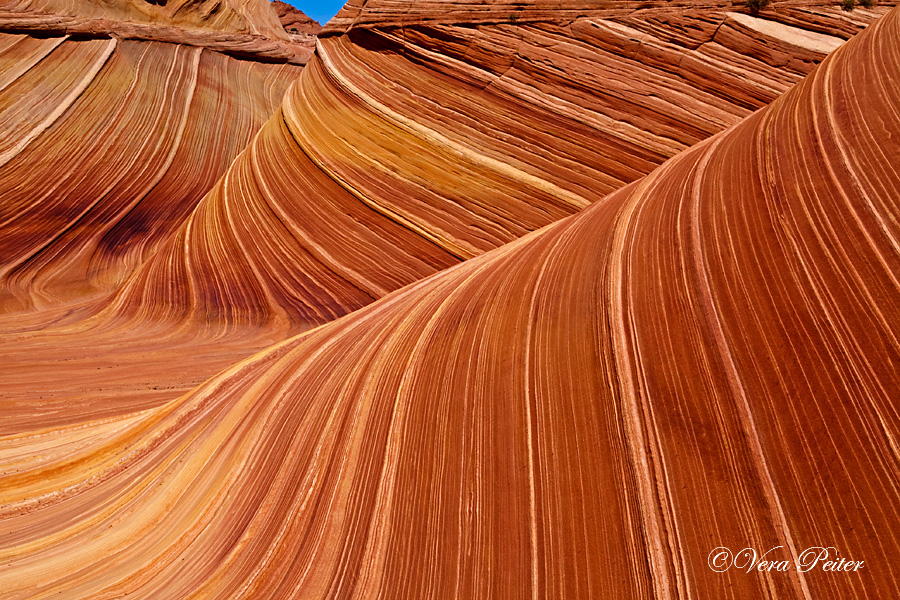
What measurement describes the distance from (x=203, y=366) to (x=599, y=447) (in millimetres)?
3256

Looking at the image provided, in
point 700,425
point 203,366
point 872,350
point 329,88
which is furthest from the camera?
point 329,88

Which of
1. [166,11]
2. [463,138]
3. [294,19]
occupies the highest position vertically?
[294,19]

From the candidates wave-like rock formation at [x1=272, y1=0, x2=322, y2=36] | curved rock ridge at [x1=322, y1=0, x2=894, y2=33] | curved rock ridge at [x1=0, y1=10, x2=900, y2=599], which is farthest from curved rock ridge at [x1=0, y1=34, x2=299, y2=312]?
wave-like rock formation at [x1=272, y1=0, x2=322, y2=36]

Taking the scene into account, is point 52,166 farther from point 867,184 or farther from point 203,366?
point 867,184

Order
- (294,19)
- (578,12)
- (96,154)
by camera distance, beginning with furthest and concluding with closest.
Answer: (294,19), (96,154), (578,12)

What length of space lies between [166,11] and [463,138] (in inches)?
341

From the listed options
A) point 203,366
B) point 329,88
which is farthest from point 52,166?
point 203,366

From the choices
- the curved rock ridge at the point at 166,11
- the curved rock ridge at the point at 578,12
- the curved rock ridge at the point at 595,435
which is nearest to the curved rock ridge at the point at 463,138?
the curved rock ridge at the point at 578,12

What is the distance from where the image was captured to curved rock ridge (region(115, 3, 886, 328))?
4406mm

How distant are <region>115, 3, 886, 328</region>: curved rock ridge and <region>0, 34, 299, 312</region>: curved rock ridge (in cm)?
216

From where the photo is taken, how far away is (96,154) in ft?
24.6

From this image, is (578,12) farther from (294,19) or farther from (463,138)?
(294,19)

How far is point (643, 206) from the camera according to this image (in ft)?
9.06

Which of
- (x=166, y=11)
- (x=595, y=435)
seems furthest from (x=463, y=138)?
(x=166, y=11)
